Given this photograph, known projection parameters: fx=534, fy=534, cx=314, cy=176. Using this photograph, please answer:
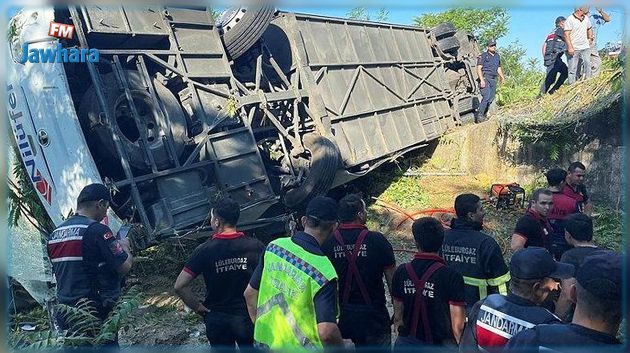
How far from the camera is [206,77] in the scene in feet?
18.6

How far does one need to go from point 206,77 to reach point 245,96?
0.46 m

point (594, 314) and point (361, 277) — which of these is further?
point (361, 277)

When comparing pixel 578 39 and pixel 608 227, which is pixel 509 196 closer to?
pixel 608 227

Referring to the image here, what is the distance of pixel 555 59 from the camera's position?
10.1m

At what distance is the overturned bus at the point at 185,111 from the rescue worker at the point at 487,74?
4077 mm

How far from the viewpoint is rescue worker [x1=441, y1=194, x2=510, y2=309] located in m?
3.23

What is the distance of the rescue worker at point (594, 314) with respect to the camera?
5.94 feet

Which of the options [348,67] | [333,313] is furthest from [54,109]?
[348,67]

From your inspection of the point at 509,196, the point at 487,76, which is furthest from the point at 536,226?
the point at 487,76

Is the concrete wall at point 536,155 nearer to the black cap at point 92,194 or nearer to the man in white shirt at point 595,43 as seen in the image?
the man in white shirt at point 595,43

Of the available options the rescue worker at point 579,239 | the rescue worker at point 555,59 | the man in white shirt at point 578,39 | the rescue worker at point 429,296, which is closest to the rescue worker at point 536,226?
the rescue worker at point 579,239

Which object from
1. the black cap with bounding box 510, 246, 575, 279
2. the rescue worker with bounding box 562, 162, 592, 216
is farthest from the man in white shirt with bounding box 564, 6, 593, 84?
the black cap with bounding box 510, 246, 575, 279

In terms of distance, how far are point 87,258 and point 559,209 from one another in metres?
3.79

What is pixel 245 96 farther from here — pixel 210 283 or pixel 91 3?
pixel 210 283
